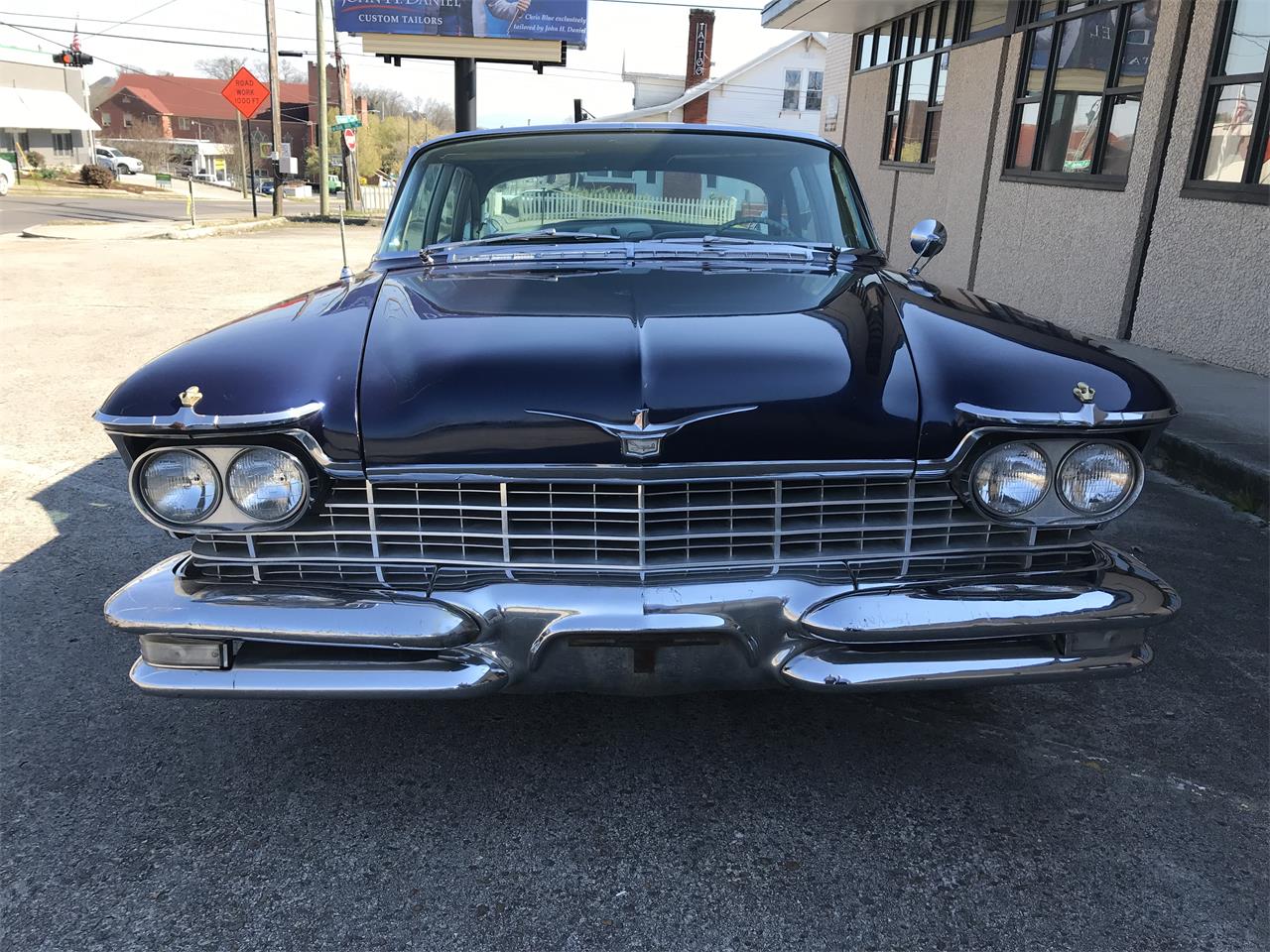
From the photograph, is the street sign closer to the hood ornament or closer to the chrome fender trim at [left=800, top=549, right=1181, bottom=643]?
the hood ornament

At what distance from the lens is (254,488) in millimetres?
2098

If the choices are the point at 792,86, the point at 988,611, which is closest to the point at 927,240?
the point at 988,611

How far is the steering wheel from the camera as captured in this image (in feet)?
10.9

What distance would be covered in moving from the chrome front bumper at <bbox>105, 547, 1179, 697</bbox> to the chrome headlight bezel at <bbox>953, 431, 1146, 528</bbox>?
151mm

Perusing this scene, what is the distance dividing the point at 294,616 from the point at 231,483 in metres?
0.31

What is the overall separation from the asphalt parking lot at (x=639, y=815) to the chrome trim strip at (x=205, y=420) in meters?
0.92

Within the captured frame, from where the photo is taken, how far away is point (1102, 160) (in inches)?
312

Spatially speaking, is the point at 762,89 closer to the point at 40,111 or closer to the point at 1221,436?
the point at 1221,436

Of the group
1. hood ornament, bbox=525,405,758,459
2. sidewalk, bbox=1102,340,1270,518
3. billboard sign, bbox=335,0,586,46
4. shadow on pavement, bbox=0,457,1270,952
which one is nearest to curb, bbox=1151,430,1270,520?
sidewalk, bbox=1102,340,1270,518

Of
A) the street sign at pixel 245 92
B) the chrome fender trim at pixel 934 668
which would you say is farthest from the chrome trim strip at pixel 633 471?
the street sign at pixel 245 92

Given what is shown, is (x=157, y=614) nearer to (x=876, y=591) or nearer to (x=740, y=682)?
(x=740, y=682)

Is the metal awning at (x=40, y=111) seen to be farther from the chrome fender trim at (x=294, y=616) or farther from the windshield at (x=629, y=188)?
the chrome fender trim at (x=294, y=616)

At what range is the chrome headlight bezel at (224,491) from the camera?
2.08 metres

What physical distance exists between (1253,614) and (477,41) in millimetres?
24334
